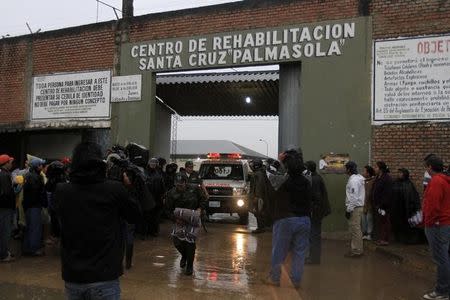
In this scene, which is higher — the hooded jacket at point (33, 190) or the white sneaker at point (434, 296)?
the hooded jacket at point (33, 190)

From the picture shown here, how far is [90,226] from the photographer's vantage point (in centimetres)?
343

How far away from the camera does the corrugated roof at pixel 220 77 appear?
1600cm

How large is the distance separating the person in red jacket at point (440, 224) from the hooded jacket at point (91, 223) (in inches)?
175

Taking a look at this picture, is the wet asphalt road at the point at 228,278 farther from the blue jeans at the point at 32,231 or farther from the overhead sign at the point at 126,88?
the overhead sign at the point at 126,88

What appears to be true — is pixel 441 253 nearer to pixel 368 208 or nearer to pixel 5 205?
pixel 368 208

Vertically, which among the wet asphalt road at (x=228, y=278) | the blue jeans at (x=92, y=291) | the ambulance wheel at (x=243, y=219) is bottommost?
the wet asphalt road at (x=228, y=278)

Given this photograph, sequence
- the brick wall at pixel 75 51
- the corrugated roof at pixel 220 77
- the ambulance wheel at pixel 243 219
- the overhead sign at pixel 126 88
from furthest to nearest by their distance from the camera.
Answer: the corrugated roof at pixel 220 77 → the ambulance wheel at pixel 243 219 → the brick wall at pixel 75 51 → the overhead sign at pixel 126 88

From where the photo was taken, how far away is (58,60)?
52.2 feet

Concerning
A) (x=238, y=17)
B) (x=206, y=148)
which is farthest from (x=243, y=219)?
(x=206, y=148)

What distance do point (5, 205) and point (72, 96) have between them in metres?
7.55

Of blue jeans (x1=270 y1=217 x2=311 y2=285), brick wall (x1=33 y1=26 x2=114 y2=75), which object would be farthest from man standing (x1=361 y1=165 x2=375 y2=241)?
brick wall (x1=33 y1=26 x2=114 y2=75)

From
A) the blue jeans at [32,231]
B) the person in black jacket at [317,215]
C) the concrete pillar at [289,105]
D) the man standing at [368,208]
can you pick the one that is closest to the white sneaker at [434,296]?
the person in black jacket at [317,215]

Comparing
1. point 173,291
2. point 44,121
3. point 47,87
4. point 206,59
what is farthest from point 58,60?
point 173,291

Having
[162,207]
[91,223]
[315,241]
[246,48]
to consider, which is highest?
[246,48]
